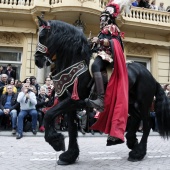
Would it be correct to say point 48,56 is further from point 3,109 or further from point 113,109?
point 3,109

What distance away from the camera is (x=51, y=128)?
166 inches

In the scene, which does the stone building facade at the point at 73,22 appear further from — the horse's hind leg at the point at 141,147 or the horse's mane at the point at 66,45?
the horse's mane at the point at 66,45

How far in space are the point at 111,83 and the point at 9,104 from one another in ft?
17.9

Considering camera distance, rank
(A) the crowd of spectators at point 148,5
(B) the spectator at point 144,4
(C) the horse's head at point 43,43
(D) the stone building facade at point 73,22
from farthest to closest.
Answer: (B) the spectator at point 144,4 < (A) the crowd of spectators at point 148,5 < (D) the stone building facade at point 73,22 < (C) the horse's head at point 43,43

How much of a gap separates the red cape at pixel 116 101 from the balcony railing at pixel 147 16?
11.2m

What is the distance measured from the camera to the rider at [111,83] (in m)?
4.32

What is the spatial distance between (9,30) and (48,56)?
10.2 metres

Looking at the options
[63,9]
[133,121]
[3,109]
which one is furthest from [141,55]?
[133,121]

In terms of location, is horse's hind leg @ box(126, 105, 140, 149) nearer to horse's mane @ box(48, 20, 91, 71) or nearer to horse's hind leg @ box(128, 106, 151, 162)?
horse's hind leg @ box(128, 106, 151, 162)

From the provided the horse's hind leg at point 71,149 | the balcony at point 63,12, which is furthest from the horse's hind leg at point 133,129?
the balcony at point 63,12

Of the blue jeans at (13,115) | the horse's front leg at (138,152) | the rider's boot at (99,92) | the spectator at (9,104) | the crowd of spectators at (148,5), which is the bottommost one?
the horse's front leg at (138,152)

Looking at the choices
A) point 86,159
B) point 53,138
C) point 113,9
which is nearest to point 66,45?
point 113,9

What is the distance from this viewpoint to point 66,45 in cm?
448

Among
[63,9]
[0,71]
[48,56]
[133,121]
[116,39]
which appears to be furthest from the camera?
[63,9]
